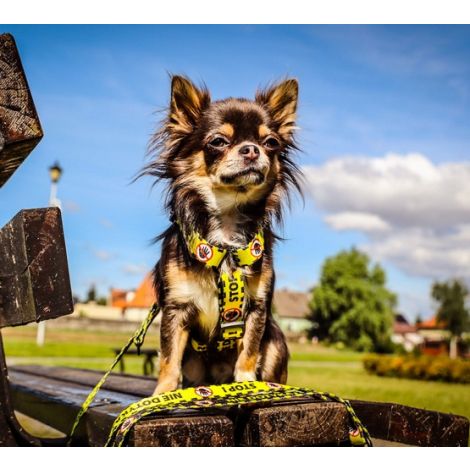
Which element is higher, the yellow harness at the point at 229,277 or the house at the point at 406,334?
the yellow harness at the point at 229,277

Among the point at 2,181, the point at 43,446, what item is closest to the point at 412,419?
the point at 43,446

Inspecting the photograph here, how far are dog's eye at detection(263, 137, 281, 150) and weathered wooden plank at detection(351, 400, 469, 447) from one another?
134 centimetres

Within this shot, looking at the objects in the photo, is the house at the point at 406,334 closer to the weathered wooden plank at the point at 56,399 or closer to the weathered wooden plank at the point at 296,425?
the weathered wooden plank at the point at 56,399

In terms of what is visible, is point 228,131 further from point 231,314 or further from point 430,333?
point 430,333

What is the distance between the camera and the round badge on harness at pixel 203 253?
2875mm

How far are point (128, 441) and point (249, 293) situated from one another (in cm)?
110

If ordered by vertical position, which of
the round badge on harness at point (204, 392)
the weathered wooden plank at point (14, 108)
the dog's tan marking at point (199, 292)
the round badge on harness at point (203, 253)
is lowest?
the round badge on harness at point (204, 392)

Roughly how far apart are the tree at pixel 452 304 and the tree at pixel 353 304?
759 cm

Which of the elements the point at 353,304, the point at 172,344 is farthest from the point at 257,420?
the point at 353,304

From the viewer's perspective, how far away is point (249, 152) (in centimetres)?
284

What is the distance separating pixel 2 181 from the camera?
7.93 ft

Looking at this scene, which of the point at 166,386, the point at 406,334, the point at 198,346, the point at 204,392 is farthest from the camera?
the point at 406,334

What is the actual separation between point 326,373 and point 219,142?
13.8 m

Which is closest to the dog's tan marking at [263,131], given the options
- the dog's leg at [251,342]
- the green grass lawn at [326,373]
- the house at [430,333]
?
the dog's leg at [251,342]
